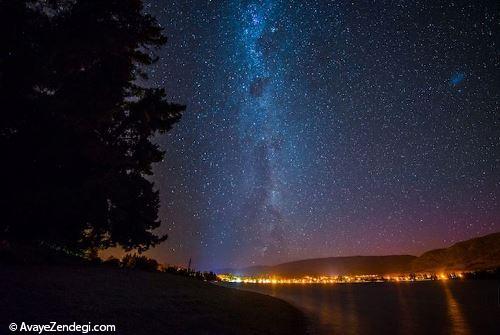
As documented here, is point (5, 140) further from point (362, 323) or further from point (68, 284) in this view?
point (362, 323)

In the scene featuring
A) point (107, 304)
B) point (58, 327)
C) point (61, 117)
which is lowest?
point (58, 327)

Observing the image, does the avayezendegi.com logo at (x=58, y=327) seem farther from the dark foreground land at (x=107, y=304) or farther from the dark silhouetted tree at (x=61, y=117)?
the dark silhouetted tree at (x=61, y=117)

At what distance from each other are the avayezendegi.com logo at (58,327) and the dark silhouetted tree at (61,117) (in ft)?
25.4

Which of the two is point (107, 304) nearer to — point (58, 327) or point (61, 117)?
point (58, 327)

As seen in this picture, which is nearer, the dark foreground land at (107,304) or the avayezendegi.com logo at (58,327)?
the avayezendegi.com logo at (58,327)

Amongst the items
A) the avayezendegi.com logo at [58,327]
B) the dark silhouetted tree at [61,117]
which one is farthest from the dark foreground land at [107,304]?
the dark silhouetted tree at [61,117]

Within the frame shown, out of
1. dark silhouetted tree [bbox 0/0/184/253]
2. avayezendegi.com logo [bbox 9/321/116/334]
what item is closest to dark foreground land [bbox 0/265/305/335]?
avayezendegi.com logo [bbox 9/321/116/334]

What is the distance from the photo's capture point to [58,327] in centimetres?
638

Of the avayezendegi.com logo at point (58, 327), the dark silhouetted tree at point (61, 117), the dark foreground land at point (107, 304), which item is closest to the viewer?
the avayezendegi.com logo at point (58, 327)

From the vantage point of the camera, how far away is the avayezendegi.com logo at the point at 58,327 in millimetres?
5963

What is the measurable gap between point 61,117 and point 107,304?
8.13 m

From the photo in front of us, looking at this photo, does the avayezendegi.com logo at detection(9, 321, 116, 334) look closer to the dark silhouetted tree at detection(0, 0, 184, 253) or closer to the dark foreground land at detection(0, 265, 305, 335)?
the dark foreground land at detection(0, 265, 305, 335)

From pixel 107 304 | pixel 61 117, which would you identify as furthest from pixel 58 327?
pixel 61 117

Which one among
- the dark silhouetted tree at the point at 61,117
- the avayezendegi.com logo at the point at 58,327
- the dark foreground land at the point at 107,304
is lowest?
the avayezendegi.com logo at the point at 58,327
